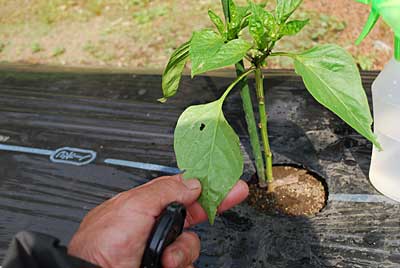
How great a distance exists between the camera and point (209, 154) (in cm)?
87

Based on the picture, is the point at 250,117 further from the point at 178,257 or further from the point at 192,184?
the point at 178,257

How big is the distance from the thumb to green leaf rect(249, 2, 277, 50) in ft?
1.06

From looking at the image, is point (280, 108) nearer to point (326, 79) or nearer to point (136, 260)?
point (326, 79)

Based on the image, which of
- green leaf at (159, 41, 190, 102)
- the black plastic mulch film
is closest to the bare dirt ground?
the black plastic mulch film

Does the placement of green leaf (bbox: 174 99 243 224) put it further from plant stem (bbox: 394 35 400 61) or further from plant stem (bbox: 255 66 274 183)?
plant stem (bbox: 394 35 400 61)

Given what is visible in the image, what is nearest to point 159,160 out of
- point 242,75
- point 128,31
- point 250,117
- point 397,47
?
point 250,117

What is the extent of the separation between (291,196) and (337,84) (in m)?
0.48

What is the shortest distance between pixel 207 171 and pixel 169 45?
1804mm

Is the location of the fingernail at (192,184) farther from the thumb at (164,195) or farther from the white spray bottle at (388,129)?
the white spray bottle at (388,129)

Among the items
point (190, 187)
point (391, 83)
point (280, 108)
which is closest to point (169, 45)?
point (280, 108)

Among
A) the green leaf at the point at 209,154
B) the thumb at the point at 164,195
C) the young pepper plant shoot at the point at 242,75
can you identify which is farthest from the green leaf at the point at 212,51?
the thumb at the point at 164,195

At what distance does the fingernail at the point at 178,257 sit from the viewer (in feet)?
2.69

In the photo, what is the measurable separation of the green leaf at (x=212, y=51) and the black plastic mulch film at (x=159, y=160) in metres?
0.50

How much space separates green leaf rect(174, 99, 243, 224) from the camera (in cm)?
86
